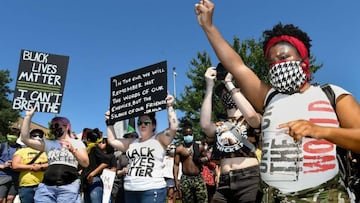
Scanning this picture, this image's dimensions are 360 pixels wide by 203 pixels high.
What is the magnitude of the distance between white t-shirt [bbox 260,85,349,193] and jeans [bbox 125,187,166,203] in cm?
347

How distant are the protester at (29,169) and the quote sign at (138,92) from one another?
75.0 inches

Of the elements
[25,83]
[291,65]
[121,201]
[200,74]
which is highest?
[200,74]

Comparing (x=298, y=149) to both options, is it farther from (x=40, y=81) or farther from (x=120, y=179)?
(x=120, y=179)

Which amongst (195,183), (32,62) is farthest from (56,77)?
(195,183)

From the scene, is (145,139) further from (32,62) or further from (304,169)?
(304,169)

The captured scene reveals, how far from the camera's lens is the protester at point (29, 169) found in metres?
8.02

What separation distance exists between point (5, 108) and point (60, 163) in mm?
55506

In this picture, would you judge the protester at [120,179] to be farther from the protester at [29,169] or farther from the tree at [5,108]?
the tree at [5,108]

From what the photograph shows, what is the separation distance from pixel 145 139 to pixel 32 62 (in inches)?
116

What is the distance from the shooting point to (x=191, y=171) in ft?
33.4

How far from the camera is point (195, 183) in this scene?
9992 millimetres

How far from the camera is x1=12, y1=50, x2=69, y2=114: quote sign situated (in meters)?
7.66

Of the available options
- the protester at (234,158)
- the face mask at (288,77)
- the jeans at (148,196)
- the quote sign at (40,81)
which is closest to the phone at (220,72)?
the protester at (234,158)

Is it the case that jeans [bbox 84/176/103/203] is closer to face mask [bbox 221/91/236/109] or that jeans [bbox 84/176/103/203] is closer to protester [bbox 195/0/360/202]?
face mask [bbox 221/91/236/109]
